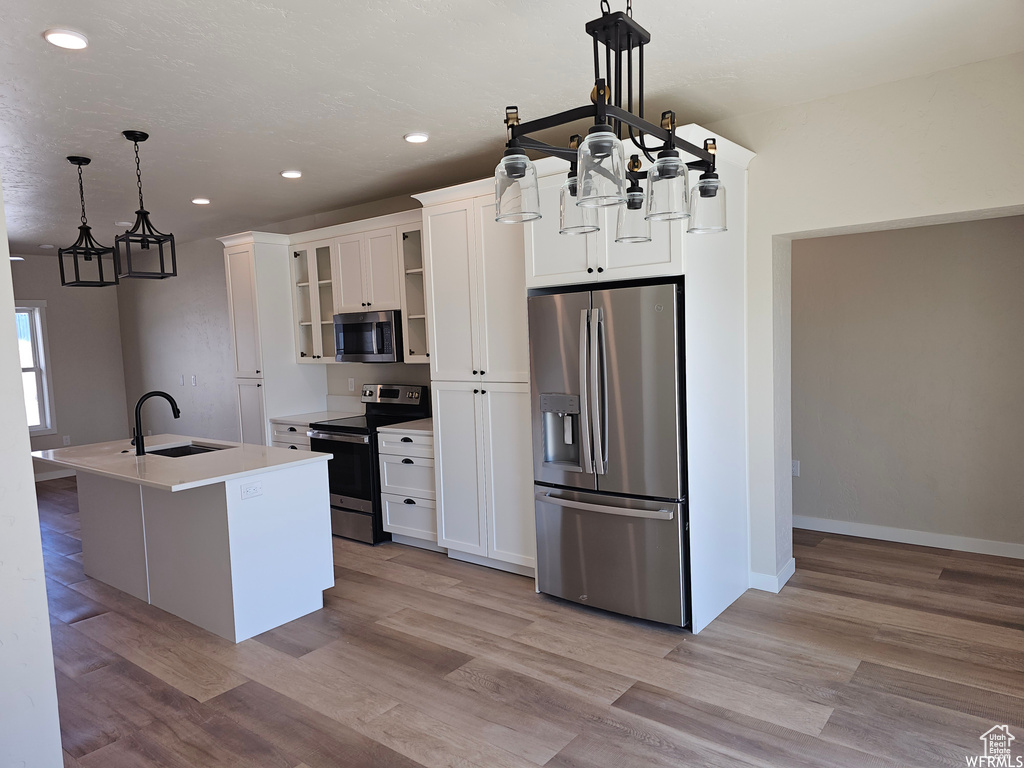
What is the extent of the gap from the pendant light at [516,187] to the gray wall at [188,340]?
166 inches

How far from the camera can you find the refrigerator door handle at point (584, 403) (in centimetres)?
317

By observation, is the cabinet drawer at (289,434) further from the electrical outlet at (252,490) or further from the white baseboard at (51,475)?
the white baseboard at (51,475)

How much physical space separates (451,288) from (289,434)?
2063 mm

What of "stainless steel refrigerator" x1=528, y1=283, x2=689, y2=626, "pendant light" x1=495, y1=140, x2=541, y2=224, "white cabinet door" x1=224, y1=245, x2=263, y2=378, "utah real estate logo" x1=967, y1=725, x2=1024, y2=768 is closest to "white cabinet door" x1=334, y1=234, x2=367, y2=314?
"white cabinet door" x1=224, y1=245, x2=263, y2=378

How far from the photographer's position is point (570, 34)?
2447 millimetres

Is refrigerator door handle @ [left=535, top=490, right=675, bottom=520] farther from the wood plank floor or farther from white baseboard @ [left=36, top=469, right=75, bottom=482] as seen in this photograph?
white baseboard @ [left=36, top=469, right=75, bottom=482]

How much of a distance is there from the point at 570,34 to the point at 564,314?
126 centimetres

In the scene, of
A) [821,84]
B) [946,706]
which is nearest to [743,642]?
[946,706]

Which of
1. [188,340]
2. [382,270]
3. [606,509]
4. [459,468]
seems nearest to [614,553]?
[606,509]

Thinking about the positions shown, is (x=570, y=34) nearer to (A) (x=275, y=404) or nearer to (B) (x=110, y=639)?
(B) (x=110, y=639)

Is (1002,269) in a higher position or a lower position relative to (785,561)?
higher

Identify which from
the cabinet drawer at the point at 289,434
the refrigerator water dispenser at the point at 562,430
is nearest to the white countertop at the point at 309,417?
the cabinet drawer at the point at 289,434

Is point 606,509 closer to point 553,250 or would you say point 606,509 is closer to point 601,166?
point 553,250

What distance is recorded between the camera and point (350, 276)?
4957 mm
